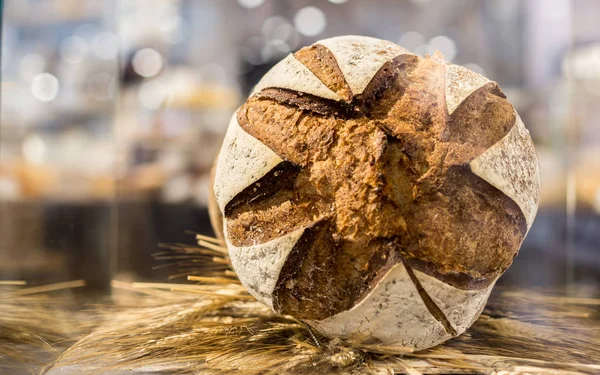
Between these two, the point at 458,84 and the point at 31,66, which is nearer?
the point at 458,84

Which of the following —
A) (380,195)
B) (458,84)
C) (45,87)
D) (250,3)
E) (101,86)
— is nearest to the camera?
(380,195)

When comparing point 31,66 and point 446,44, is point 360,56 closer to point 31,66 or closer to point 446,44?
point 31,66

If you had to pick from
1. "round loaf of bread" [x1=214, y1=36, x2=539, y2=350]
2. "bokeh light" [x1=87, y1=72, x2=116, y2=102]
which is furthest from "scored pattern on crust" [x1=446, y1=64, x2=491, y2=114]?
"bokeh light" [x1=87, y1=72, x2=116, y2=102]

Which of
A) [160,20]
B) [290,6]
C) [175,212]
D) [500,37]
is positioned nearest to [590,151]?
[500,37]

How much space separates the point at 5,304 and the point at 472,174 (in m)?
1.47

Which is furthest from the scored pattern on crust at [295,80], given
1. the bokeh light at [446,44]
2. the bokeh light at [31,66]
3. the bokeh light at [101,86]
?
the bokeh light at [446,44]

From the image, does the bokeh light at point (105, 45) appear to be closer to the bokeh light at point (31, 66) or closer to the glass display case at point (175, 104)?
the glass display case at point (175, 104)

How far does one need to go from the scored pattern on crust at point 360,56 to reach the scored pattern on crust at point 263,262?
376 millimetres

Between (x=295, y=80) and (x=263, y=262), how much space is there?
0.45 metres

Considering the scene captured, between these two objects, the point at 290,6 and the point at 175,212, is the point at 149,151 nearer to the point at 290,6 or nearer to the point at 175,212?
the point at 175,212

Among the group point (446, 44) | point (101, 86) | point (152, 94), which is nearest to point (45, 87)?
point (101, 86)

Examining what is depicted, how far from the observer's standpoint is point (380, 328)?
1141mm

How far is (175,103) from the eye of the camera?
3.16 meters

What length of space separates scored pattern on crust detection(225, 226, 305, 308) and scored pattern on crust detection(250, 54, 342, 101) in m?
0.33
